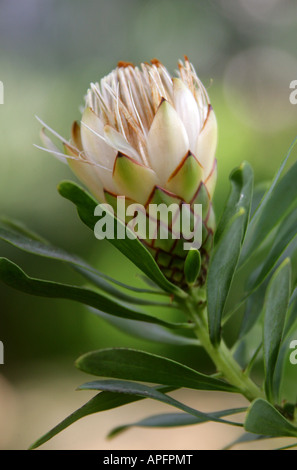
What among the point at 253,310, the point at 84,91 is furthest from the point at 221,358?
the point at 84,91

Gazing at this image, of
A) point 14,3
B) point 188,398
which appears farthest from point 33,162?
point 188,398

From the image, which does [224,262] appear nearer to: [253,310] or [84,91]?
[253,310]

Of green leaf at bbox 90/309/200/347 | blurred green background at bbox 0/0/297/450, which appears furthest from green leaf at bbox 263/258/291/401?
blurred green background at bbox 0/0/297/450

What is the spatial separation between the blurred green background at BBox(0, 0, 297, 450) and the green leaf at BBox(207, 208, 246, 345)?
2.85ft

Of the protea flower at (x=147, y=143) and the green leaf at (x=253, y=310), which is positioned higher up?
the protea flower at (x=147, y=143)

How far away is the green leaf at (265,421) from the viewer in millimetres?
294

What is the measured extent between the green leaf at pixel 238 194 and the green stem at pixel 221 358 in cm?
7

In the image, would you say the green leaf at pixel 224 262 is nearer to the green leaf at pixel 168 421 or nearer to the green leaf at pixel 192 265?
the green leaf at pixel 192 265

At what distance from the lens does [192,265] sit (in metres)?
0.36

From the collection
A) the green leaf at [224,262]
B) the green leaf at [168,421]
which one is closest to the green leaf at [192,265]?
the green leaf at [224,262]

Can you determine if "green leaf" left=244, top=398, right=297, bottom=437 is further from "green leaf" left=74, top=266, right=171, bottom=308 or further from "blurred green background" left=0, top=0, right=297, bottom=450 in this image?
"blurred green background" left=0, top=0, right=297, bottom=450

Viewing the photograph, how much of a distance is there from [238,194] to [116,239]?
0.12 meters
